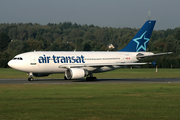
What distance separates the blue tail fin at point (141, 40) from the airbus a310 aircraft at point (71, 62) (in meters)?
0.54

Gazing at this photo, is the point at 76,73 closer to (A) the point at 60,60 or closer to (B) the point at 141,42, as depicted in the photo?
(A) the point at 60,60

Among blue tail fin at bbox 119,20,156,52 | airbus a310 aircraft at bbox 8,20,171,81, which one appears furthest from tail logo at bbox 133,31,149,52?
airbus a310 aircraft at bbox 8,20,171,81

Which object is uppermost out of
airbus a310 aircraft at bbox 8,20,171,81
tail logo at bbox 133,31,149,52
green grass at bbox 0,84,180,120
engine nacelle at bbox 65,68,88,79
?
tail logo at bbox 133,31,149,52

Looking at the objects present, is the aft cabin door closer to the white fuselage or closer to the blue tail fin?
the white fuselage

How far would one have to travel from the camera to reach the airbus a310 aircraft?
39062 mm

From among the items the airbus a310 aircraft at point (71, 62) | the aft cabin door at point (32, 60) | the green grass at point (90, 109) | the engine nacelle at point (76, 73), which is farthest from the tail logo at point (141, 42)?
the green grass at point (90, 109)

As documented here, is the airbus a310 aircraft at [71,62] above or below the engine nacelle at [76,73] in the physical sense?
above

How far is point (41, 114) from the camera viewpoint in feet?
49.8

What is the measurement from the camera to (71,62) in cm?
4172

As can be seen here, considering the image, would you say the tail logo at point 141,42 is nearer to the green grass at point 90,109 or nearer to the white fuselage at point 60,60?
the white fuselage at point 60,60

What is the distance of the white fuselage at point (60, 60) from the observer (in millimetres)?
39156

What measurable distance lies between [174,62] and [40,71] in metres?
59.6

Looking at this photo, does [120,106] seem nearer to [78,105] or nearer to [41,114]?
[78,105]

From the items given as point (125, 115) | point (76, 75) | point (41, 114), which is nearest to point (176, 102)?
point (125, 115)
